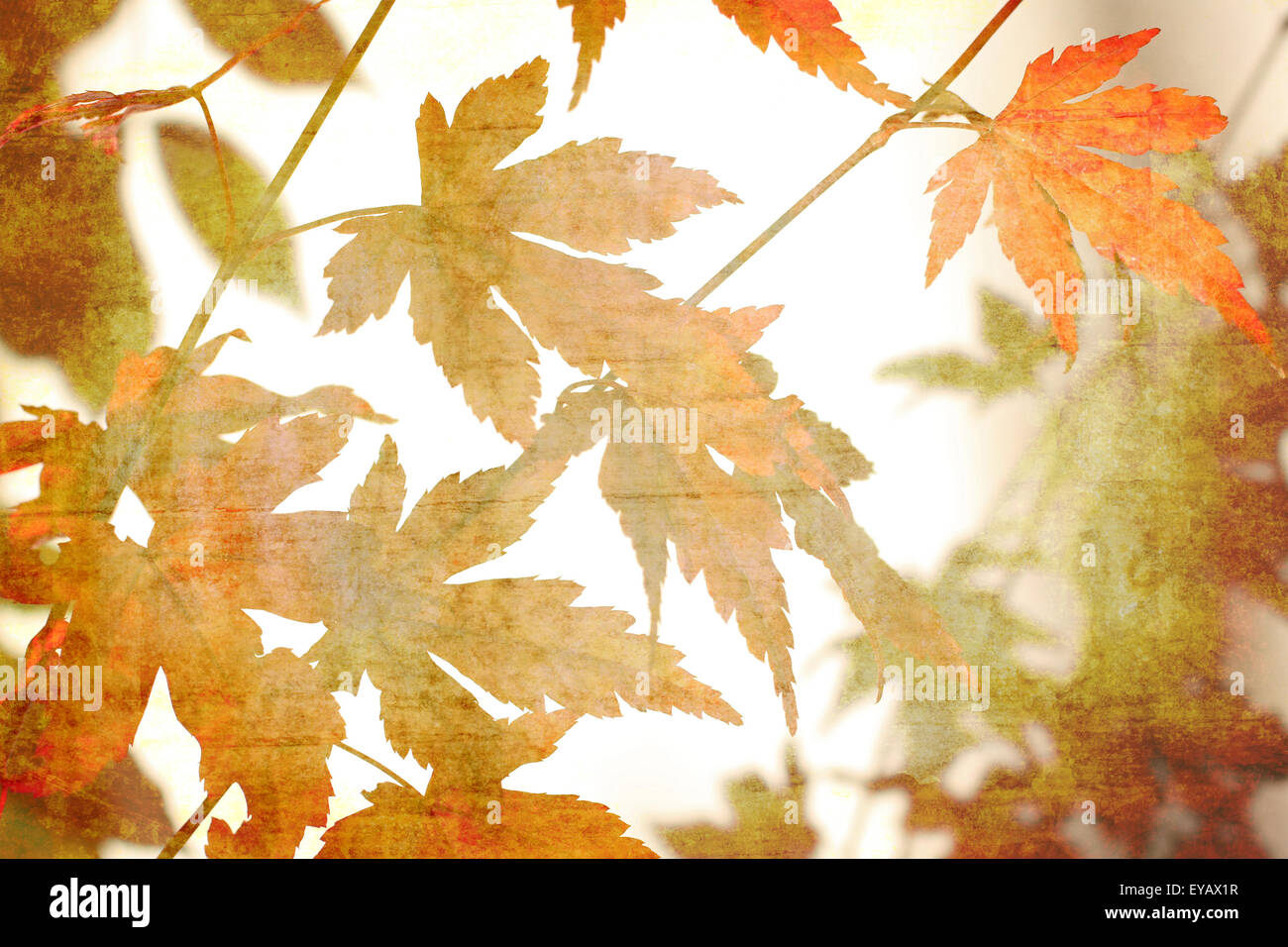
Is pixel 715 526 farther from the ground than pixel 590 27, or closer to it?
closer to it

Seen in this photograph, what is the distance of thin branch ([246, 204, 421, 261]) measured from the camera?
1385mm

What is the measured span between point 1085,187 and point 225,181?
4.63 ft

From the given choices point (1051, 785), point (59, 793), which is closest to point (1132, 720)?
point (1051, 785)

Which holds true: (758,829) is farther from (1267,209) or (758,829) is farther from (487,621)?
(1267,209)

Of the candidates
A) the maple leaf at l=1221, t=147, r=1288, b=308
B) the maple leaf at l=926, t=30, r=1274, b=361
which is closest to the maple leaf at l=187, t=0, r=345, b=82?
the maple leaf at l=926, t=30, r=1274, b=361

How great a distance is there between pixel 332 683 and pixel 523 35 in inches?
44.7

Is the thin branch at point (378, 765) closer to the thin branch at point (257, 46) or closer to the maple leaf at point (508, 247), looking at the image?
the maple leaf at point (508, 247)

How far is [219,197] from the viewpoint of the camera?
1.42 meters

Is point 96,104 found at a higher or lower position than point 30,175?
higher

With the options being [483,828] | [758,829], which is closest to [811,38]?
[758,829]

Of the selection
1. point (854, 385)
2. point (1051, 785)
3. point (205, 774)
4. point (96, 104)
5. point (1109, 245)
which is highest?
point (96, 104)

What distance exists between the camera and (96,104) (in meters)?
1.45

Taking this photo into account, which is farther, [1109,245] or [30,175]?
[30,175]

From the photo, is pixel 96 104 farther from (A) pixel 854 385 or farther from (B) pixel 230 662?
(A) pixel 854 385
